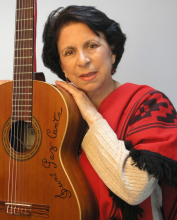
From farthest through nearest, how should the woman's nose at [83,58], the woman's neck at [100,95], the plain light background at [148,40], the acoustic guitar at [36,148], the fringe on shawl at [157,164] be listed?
the plain light background at [148,40] → the woman's neck at [100,95] → the woman's nose at [83,58] → the acoustic guitar at [36,148] → the fringe on shawl at [157,164]

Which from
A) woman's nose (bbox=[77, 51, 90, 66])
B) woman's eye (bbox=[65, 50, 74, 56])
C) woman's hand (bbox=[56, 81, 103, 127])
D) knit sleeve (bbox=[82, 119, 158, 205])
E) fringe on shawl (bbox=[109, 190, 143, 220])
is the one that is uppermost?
woman's eye (bbox=[65, 50, 74, 56])

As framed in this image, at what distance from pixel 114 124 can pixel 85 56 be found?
11.7 inches

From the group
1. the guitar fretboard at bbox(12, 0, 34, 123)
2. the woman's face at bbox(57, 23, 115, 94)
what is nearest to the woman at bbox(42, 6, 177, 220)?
the woman's face at bbox(57, 23, 115, 94)

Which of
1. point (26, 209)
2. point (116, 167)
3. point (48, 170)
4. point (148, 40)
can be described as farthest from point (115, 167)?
point (148, 40)

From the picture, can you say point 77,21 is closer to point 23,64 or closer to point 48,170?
point 23,64

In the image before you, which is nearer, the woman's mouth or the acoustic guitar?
the acoustic guitar

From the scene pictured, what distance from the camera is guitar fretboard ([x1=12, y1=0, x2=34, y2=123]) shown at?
92 centimetres

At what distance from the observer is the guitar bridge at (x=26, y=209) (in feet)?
2.75

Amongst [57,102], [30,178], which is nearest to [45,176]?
[30,178]

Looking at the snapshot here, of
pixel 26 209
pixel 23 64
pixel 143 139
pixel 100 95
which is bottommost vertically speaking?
pixel 26 209

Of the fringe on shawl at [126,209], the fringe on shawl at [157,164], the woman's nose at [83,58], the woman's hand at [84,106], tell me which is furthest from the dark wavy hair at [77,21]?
the fringe on shawl at [126,209]

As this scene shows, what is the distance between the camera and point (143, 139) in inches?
31.7

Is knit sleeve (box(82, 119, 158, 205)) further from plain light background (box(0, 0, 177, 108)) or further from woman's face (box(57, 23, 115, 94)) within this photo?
plain light background (box(0, 0, 177, 108))

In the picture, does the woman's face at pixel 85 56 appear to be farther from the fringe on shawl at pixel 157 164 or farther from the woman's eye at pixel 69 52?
the fringe on shawl at pixel 157 164
